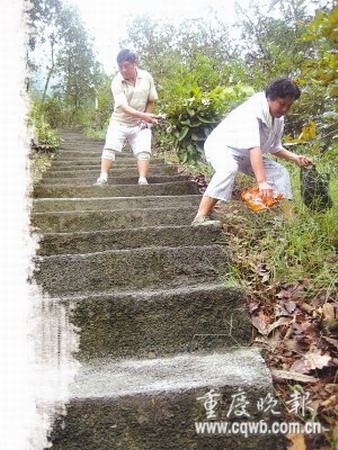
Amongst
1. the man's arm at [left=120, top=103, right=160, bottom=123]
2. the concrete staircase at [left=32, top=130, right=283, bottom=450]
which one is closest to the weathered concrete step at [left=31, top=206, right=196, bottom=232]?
the concrete staircase at [left=32, top=130, right=283, bottom=450]

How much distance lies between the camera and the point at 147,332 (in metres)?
2.10

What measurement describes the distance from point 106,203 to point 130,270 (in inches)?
47.2

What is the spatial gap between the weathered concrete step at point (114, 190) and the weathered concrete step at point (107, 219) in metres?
0.80

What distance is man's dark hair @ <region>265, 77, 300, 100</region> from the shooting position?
2838 mm

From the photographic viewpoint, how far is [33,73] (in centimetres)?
1298

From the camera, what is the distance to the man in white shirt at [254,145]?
113 inches

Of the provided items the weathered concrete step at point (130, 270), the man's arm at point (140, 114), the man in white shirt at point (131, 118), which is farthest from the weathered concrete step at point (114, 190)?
the weathered concrete step at point (130, 270)

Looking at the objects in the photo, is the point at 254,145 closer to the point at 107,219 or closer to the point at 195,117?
the point at 107,219

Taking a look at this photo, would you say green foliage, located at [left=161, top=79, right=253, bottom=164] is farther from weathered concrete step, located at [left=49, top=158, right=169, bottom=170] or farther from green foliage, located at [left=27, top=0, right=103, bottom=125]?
green foliage, located at [left=27, top=0, right=103, bottom=125]

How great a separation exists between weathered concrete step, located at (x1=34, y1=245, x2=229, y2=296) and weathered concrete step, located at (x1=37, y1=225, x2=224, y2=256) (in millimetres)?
318

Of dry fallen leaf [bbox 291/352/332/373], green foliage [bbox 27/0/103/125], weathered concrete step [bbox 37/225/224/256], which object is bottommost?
dry fallen leaf [bbox 291/352/332/373]

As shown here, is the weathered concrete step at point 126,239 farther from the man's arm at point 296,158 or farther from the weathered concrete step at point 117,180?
the weathered concrete step at point 117,180

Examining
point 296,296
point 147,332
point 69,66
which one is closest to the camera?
point 147,332

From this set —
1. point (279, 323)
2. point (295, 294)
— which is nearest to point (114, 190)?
point (295, 294)
